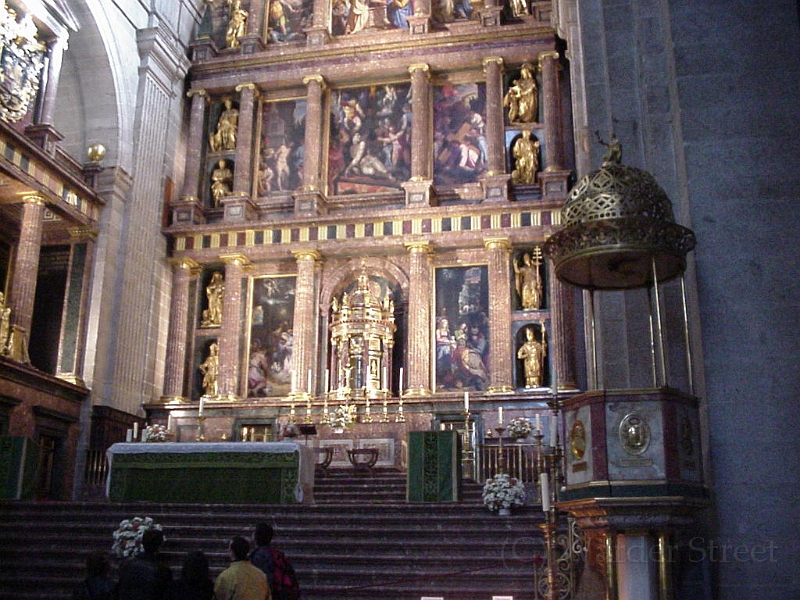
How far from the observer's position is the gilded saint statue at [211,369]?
21.3 metres

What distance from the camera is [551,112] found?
2125 cm

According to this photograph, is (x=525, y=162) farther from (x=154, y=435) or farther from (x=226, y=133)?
(x=154, y=435)

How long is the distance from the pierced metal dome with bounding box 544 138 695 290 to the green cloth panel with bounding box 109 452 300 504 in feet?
22.8

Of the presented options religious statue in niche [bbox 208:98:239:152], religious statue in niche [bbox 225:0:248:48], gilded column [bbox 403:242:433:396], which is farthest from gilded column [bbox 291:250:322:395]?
religious statue in niche [bbox 225:0:248:48]

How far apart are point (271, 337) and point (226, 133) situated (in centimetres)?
547

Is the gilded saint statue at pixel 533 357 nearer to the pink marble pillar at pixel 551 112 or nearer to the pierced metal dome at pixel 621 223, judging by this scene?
the pink marble pillar at pixel 551 112

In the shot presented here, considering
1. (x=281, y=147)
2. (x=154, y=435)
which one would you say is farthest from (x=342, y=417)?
(x=281, y=147)

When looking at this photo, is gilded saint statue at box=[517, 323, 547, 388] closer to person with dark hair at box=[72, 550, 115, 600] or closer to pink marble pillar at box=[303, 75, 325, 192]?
pink marble pillar at box=[303, 75, 325, 192]

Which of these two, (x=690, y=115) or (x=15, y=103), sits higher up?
(x=15, y=103)

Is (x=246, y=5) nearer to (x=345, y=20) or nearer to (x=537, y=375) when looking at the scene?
(x=345, y=20)

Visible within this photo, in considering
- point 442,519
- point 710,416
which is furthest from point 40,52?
point 710,416

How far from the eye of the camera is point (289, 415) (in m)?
20.2

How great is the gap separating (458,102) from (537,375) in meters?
7.01

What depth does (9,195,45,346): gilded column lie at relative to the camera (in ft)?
57.9
